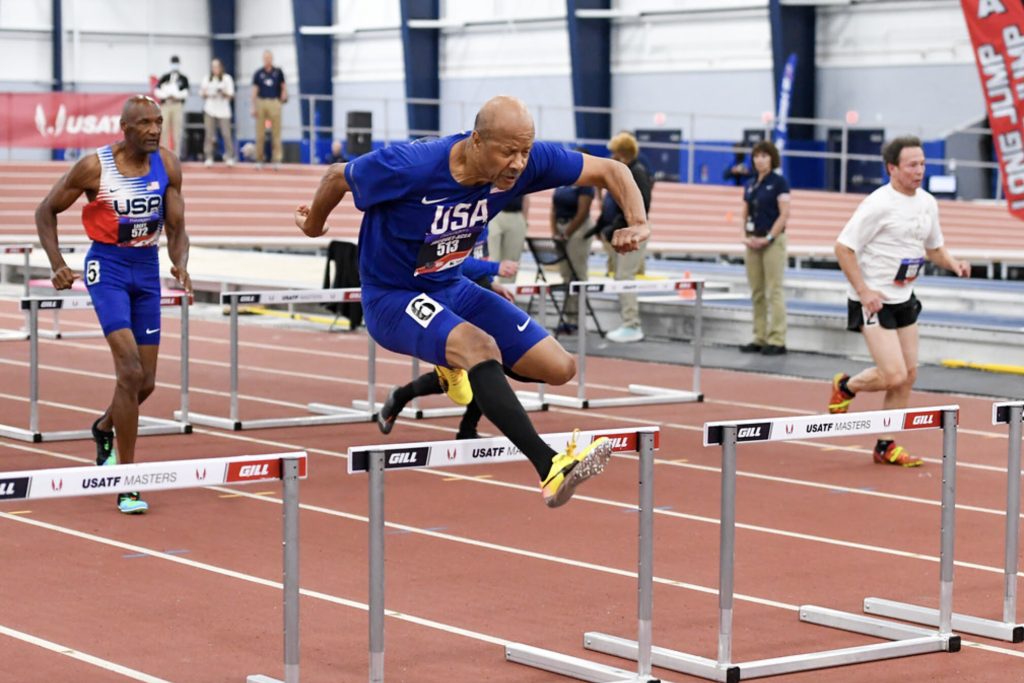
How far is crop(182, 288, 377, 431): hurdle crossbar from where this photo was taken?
37.7 feet

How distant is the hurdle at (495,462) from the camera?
5.14 m

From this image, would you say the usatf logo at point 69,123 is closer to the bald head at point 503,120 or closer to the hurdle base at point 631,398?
the hurdle base at point 631,398

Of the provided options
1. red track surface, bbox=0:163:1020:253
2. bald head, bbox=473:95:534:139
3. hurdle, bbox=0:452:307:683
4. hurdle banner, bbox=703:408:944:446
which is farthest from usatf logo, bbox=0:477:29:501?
red track surface, bbox=0:163:1020:253

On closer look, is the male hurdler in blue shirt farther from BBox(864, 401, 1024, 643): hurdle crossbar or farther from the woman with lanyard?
the woman with lanyard

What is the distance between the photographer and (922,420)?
20.5ft

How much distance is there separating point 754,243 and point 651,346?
6.47 feet

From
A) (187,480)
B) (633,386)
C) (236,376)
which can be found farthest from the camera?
(633,386)

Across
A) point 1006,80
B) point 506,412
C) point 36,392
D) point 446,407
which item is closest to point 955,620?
point 506,412

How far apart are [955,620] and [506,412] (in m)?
2.08

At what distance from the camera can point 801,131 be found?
3403 centimetres

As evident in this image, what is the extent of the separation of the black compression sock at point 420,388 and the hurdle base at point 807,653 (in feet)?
11.8

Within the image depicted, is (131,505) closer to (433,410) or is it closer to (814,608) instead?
(814,608)

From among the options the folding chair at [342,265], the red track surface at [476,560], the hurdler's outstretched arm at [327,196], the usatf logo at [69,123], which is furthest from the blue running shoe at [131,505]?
the usatf logo at [69,123]

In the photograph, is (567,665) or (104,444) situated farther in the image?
(104,444)
